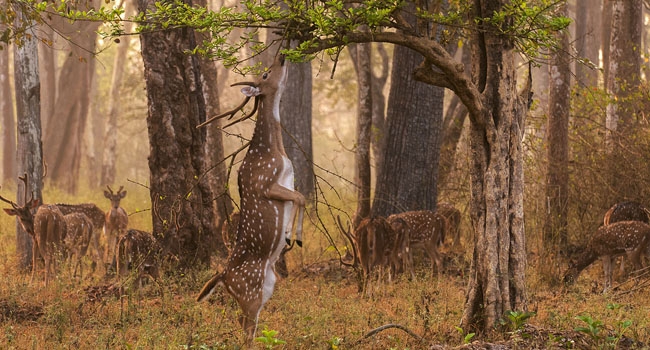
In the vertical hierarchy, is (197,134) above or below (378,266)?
above

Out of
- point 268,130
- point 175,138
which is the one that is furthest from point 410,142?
point 268,130

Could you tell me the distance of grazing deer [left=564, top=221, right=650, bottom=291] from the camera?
34.1ft

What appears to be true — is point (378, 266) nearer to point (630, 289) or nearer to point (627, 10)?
point (630, 289)

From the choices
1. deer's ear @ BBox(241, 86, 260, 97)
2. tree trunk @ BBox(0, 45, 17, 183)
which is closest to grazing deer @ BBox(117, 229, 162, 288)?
deer's ear @ BBox(241, 86, 260, 97)

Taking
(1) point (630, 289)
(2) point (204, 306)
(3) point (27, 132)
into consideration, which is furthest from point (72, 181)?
(1) point (630, 289)

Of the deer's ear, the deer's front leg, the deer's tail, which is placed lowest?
the deer's tail

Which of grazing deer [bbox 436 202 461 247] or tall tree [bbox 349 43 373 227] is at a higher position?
tall tree [bbox 349 43 373 227]

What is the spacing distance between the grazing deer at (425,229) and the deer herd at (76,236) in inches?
135

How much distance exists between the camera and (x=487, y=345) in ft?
22.7

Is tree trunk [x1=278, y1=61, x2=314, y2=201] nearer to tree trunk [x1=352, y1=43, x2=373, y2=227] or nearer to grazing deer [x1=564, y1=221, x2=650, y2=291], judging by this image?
tree trunk [x1=352, y1=43, x2=373, y2=227]

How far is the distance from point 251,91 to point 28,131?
6065 millimetres

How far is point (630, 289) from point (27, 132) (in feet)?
27.7

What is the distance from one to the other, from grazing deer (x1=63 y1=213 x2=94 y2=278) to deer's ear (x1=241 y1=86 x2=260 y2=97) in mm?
5257

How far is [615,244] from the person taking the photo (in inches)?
412
